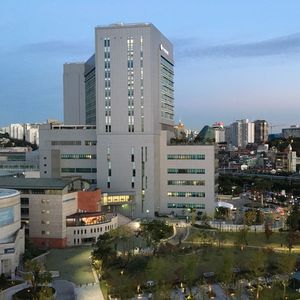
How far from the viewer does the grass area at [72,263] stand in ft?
75.5

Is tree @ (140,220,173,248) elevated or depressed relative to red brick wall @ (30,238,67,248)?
elevated

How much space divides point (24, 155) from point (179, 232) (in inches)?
1445

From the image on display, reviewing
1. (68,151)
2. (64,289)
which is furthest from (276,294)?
(68,151)

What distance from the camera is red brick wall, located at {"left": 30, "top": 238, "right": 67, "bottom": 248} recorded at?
97.8 ft

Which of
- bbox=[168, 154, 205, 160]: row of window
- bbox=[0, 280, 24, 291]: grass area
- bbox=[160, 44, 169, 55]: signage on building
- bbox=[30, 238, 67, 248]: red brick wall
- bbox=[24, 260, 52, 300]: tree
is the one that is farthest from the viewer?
bbox=[160, 44, 169, 55]: signage on building

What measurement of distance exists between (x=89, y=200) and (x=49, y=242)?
15.1 feet

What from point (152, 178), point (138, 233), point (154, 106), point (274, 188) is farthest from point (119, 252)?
point (274, 188)

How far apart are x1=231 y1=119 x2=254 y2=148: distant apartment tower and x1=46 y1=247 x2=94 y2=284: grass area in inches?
5783

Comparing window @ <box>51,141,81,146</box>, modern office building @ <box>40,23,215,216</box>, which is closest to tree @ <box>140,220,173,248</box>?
modern office building @ <box>40,23,215,216</box>

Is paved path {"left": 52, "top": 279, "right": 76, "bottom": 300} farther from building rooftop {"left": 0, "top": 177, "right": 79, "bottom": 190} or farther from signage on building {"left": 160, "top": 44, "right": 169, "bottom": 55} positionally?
signage on building {"left": 160, "top": 44, "right": 169, "bottom": 55}

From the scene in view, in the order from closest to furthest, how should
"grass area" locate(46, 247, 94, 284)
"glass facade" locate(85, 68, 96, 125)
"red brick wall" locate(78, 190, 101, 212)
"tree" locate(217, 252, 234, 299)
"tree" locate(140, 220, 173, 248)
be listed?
"tree" locate(217, 252, 234, 299)
"grass area" locate(46, 247, 94, 284)
"tree" locate(140, 220, 173, 248)
"red brick wall" locate(78, 190, 101, 212)
"glass facade" locate(85, 68, 96, 125)

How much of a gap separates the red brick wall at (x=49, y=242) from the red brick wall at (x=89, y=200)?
3562 mm

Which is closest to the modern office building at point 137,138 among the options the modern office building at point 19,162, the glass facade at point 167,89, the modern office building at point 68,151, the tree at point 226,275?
the modern office building at point 68,151

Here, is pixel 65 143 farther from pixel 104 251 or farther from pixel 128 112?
pixel 104 251
